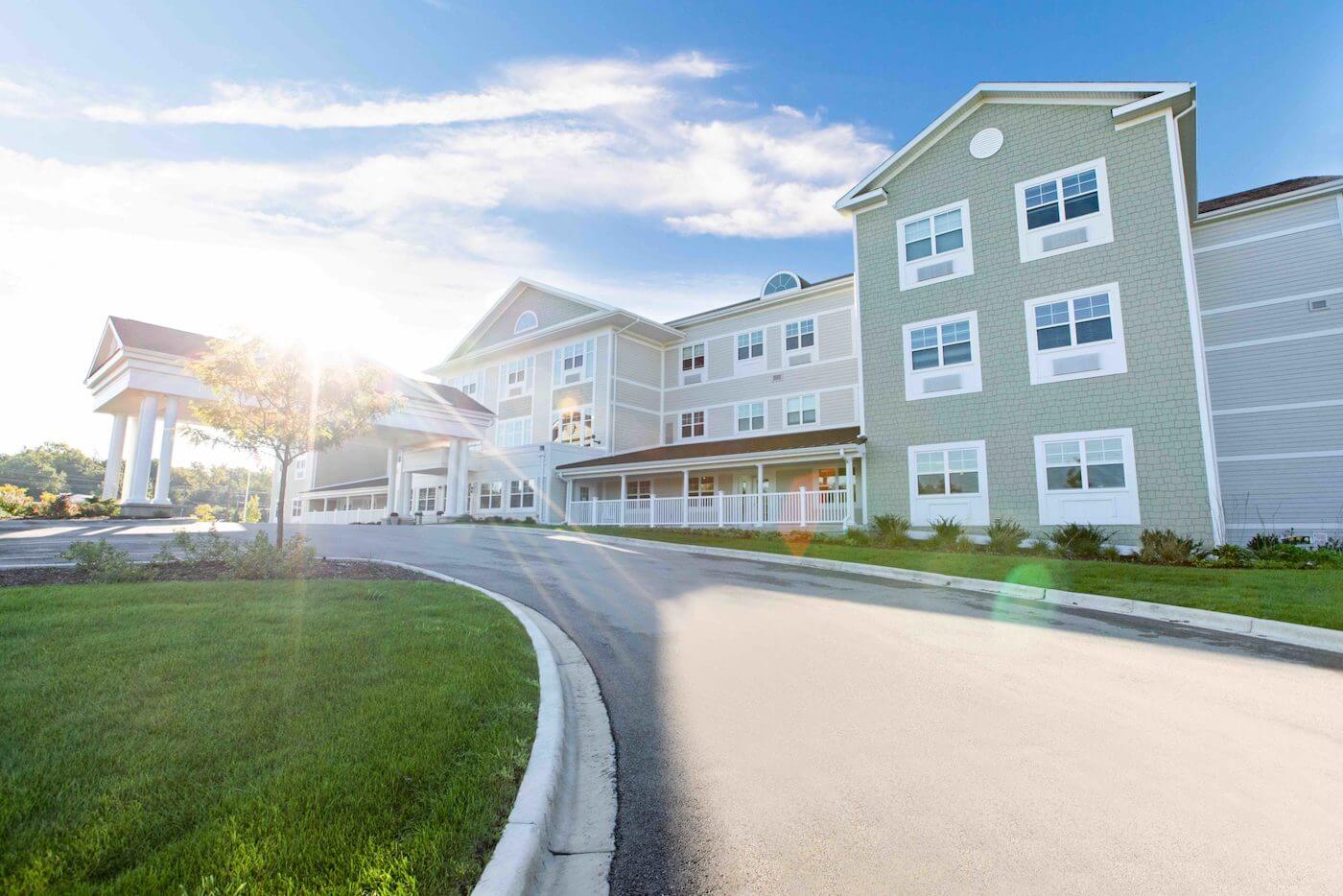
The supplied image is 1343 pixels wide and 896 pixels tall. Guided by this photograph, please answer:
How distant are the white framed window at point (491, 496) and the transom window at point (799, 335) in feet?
52.3

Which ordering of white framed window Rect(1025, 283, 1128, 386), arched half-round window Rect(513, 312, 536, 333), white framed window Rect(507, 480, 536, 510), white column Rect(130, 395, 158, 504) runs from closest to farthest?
white framed window Rect(1025, 283, 1128, 386)
white column Rect(130, 395, 158, 504)
white framed window Rect(507, 480, 536, 510)
arched half-round window Rect(513, 312, 536, 333)

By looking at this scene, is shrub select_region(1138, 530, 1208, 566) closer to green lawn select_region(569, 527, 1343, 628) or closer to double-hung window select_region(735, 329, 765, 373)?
green lawn select_region(569, 527, 1343, 628)

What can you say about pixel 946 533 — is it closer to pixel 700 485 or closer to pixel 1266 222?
pixel 700 485

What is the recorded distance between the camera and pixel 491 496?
3450cm

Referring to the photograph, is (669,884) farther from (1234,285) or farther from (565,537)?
(1234,285)

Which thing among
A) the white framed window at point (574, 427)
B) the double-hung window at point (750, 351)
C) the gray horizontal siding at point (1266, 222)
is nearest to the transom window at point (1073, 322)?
the gray horizontal siding at point (1266, 222)

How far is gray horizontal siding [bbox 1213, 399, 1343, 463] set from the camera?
59.5ft

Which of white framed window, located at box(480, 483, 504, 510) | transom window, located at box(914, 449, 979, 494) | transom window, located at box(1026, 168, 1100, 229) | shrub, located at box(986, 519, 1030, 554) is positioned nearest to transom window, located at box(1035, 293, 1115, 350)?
transom window, located at box(1026, 168, 1100, 229)

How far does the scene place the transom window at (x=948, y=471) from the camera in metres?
18.8

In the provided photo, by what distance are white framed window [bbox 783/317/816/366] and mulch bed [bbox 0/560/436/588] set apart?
2031 centimetres

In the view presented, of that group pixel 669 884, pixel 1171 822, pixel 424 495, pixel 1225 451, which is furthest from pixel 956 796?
pixel 424 495

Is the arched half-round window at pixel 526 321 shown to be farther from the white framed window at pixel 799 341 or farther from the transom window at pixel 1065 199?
the transom window at pixel 1065 199

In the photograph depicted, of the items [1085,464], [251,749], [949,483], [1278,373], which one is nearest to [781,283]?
[949,483]

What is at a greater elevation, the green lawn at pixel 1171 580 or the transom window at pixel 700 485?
the transom window at pixel 700 485
